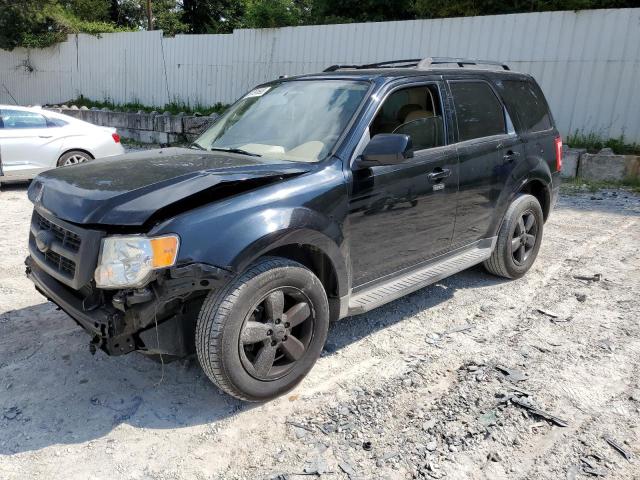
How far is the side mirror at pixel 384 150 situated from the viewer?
133 inches

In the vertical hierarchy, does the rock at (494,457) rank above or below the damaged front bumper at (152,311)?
below

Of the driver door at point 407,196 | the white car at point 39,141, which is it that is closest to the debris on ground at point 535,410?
the driver door at point 407,196

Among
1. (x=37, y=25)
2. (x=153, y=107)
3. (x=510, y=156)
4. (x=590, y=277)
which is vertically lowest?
(x=590, y=277)

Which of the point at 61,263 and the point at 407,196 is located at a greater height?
the point at 407,196

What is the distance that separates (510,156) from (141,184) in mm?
3221

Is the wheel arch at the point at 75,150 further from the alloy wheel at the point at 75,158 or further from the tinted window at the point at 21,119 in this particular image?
the tinted window at the point at 21,119

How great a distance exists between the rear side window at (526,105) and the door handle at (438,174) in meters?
1.29

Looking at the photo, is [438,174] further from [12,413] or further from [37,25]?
[37,25]

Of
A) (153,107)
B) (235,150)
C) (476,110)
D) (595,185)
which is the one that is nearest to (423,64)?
(476,110)

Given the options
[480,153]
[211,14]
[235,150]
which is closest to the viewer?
[235,150]

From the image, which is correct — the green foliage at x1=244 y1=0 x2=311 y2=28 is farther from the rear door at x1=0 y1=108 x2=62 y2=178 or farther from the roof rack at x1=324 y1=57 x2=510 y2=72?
the roof rack at x1=324 y1=57 x2=510 y2=72

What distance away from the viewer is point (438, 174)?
402 cm

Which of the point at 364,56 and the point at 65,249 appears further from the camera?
the point at 364,56

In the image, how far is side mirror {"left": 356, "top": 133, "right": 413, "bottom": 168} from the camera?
3.37m
